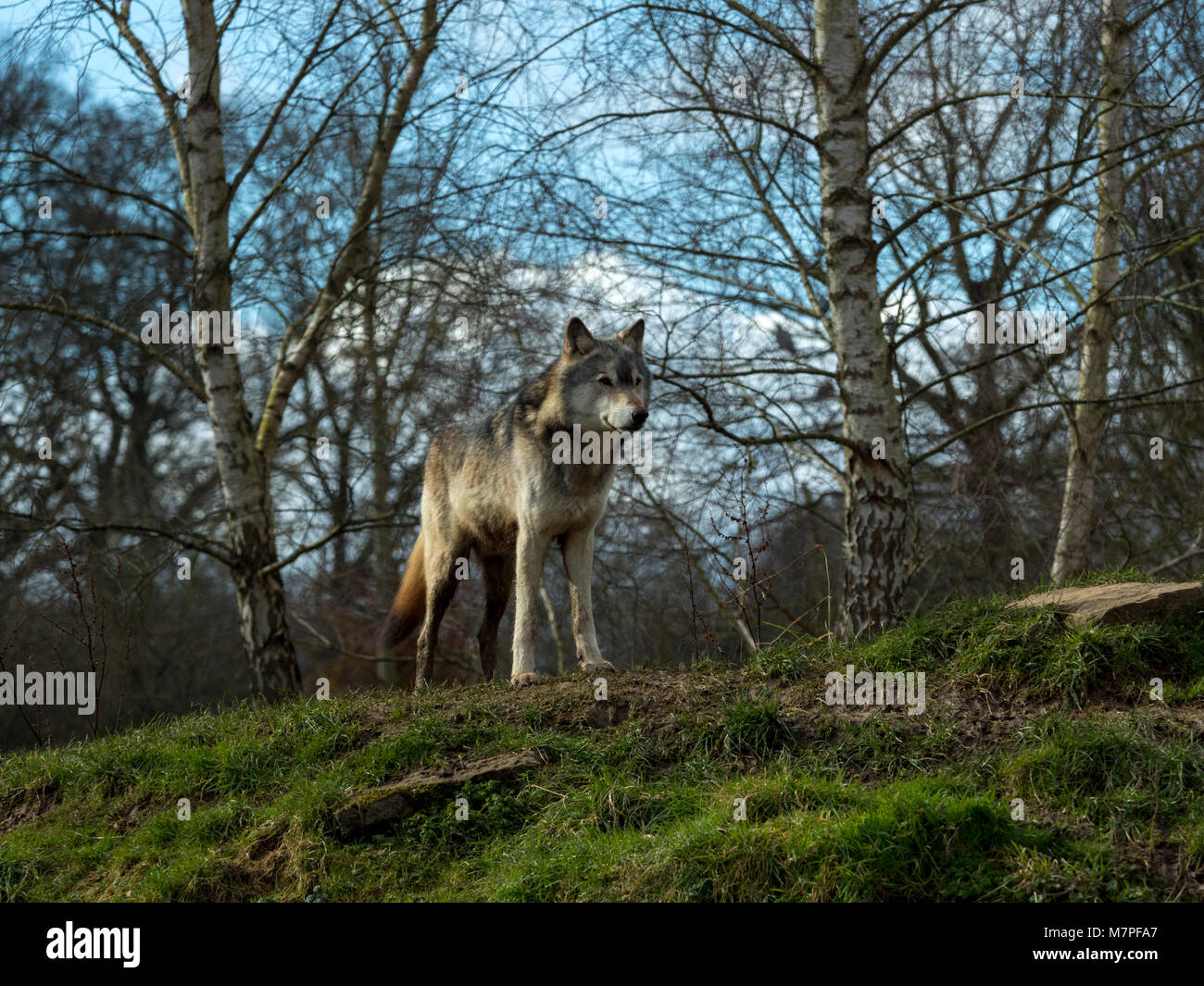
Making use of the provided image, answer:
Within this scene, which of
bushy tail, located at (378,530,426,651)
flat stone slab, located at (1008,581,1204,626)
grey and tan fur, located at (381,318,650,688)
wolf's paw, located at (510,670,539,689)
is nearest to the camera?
flat stone slab, located at (1008,581,1204,626)

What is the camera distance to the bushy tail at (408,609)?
927 centimetres

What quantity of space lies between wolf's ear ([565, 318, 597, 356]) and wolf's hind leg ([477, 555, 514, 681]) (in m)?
1.96

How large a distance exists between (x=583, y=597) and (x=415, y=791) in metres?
2.25

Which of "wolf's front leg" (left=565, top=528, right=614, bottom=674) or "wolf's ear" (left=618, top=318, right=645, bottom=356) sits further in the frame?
"wolf's ear" (left=618, top=318, right=645, bottom=356)

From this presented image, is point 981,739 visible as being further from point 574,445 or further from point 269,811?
point 269,811

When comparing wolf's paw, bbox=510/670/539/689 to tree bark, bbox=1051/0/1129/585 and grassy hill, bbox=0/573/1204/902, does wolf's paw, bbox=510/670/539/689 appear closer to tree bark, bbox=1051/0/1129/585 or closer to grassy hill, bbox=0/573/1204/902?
grassy hill, bbox=0/573/1204/902

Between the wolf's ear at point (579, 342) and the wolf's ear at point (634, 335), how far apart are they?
1.52 ft

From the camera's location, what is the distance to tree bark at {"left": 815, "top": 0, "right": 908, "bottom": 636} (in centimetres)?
827

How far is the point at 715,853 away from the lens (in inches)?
182

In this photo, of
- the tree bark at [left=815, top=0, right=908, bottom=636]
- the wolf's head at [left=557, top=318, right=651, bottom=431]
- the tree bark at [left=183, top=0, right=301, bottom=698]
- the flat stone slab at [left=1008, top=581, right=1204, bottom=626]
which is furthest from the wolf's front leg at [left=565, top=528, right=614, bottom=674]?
the tree bark at [left=183, top=0, right=301, bottom=698]

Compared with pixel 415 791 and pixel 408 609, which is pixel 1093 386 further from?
pixel 415 791

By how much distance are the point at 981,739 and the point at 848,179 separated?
187 inches

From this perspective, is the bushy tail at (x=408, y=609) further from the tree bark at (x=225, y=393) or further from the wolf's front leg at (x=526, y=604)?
the tree bark at (x=225, y=393)
